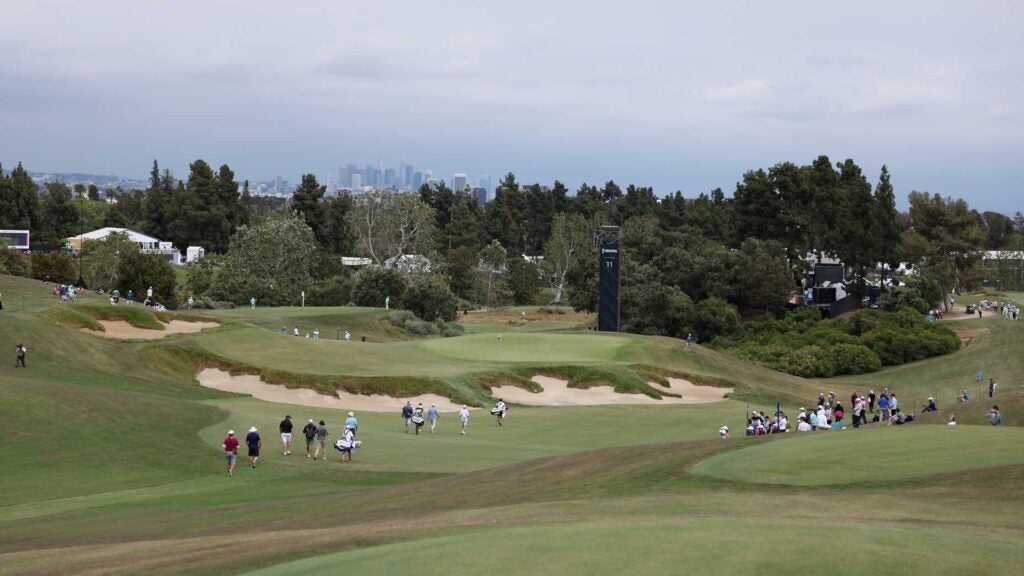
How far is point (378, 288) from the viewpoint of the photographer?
9344cm

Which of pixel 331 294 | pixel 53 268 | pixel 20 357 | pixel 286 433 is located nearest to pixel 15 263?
pixel 53 268

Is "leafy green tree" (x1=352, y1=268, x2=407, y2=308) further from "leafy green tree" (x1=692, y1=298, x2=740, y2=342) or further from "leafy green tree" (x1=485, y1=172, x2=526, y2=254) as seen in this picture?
"leafy green tree" (x1=485, y1=172, x2=526, y2=254)

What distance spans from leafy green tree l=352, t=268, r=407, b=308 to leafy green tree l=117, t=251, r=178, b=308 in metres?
15.9

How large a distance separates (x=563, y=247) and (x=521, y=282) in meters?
9.64

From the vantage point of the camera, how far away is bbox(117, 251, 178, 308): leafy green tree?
8638cm

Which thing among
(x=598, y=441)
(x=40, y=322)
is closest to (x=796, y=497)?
(x=598, y=441)

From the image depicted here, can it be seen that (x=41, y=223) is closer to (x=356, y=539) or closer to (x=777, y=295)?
(x=777, y=295)

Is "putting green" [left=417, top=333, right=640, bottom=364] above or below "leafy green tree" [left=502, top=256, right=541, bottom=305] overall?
below

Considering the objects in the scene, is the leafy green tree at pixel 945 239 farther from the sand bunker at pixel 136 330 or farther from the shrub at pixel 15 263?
the shrub at pixel 15 263

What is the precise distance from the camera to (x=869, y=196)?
314ft

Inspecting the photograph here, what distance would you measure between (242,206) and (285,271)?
5349 cm

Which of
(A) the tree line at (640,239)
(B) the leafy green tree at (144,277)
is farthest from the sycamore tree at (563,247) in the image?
(B) the leafy green tree at (144,277)

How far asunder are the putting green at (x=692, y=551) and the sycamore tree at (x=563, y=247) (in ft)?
405

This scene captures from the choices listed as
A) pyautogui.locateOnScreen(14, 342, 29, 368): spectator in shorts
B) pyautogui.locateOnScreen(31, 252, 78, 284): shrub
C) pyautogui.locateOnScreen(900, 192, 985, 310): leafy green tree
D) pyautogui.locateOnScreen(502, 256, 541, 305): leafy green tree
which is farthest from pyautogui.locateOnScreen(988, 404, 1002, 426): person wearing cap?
pyautogui.locateOnScreen(502, 256, 541, 305): leafy green tree
